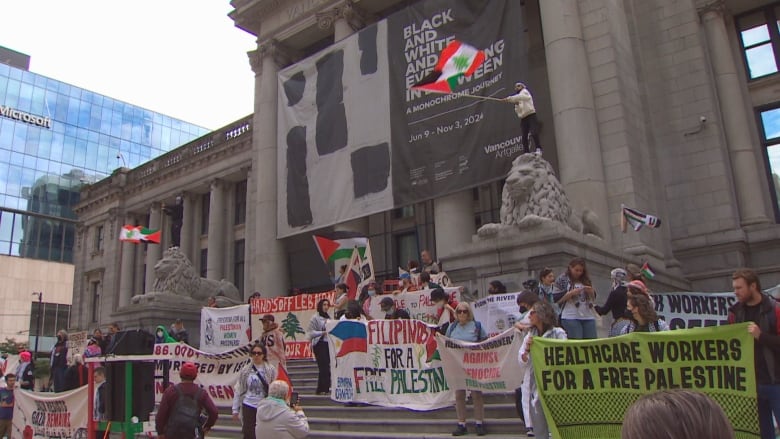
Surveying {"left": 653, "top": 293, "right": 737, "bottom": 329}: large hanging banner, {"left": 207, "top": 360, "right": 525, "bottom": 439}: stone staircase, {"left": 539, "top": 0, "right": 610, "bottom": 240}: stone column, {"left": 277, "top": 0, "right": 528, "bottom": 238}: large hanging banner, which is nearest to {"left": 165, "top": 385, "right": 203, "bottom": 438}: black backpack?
{"left": 207, "top": 360, "right": 525, "bottom": 439}: stone staircase

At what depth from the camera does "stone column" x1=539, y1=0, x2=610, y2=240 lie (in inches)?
733

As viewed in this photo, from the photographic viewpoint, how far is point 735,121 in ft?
67.5

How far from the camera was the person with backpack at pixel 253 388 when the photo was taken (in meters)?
8.47

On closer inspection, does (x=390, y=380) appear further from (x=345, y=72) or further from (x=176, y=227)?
(x=176, y=227)

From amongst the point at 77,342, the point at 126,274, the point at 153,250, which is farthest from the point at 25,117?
the point at 77,342

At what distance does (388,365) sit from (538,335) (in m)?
4.41

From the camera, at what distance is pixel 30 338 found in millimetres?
64438

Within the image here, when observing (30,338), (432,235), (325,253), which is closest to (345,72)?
(432,235)

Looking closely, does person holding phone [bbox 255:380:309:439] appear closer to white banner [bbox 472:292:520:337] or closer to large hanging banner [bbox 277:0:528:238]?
white banner [bbox 472:292:520:337]

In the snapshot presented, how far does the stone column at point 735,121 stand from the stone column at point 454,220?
8.79m

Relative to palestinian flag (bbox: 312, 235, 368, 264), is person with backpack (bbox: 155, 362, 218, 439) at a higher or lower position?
lower

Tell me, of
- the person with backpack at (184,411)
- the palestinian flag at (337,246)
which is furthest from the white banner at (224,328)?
the person with backpack at (184,411)

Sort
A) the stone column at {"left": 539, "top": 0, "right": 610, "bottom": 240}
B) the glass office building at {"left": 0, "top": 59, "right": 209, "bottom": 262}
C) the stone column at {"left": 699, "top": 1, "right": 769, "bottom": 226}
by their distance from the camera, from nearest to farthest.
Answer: the stone column at {"left": 539, "top": 0, "right": 610, "bottom": 240} < the stone column at {"left": 699, "top": 1, "right": 769, "bottom": 226} < the glass office building at {"left": 0, "top": 59, "right": 209, "bottom": 262}

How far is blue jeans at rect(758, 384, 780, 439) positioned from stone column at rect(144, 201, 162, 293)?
134 ft
